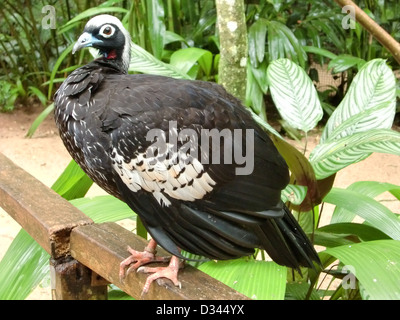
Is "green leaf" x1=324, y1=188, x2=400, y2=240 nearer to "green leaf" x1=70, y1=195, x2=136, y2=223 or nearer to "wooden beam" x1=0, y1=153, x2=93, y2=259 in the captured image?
"green leaf" x1=70, y1=195, x2=136, y2=223

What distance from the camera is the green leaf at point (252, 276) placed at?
1.40m

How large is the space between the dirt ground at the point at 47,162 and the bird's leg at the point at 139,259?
1982 mm

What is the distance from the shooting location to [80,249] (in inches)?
60.6

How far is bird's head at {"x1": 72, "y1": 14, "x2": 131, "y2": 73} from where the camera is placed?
1713mm

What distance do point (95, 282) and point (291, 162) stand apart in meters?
0.68

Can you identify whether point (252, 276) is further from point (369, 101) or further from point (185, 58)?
point (185, 58)

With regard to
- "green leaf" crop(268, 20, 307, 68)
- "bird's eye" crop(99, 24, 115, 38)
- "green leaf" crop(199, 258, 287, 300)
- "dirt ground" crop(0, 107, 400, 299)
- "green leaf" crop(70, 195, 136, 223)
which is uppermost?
"bird's eye" crop(99, 24, 115, 38)

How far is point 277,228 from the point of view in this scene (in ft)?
4.73

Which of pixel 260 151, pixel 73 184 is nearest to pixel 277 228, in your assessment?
pixel 260 151

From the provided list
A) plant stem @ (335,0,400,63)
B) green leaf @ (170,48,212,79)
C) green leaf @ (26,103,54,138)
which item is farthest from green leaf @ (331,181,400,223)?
green leaf @ (26,103,54,138)

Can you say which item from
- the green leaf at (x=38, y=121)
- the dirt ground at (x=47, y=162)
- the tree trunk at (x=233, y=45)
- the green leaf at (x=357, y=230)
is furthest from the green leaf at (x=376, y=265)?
the green leaf at (x=38, y=121)

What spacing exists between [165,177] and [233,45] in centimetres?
85

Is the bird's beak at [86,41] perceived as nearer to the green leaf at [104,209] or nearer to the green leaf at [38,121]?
the green leaf at [104,209]

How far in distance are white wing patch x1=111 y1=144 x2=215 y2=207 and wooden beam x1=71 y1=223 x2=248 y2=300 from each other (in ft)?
0.64
